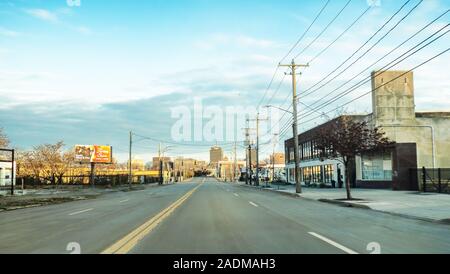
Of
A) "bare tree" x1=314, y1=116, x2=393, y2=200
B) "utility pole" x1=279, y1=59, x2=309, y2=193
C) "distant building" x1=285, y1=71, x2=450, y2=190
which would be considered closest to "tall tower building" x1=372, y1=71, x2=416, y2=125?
"distant building" x1=285, y1=71, x2=450, y2=190

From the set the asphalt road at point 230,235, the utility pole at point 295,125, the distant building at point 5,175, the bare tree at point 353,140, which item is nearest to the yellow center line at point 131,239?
the asphalt road at point 230,235

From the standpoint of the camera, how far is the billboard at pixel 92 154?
83.8 meters

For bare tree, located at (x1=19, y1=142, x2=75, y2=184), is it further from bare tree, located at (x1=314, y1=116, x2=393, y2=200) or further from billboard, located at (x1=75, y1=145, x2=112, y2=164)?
bare tree, located at (x1=314, y1=116, x2=393, y2=200)

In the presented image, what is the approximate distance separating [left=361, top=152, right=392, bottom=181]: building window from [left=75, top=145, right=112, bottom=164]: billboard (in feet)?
168

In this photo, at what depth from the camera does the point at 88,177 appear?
90375 millimetres

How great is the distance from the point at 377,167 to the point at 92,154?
53773 millimetres

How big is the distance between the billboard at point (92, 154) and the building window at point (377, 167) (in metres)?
51.3

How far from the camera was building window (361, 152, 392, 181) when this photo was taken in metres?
45.3

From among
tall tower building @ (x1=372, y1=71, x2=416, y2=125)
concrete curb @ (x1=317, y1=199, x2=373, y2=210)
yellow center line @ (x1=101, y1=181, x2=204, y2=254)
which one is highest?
tall tower building @ (x1=372, y1=71, x2=416, y2=125)

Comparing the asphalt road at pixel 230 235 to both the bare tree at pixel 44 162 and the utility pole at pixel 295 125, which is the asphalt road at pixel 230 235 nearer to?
the utility pole at pixel 295 125

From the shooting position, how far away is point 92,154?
84.4 m
